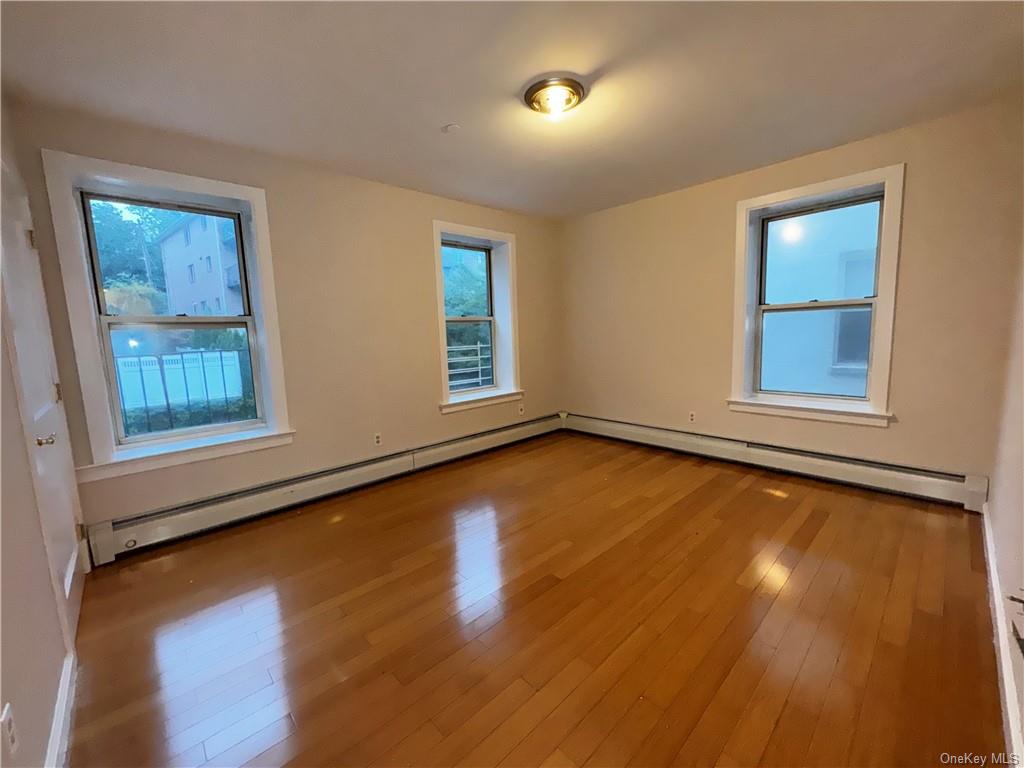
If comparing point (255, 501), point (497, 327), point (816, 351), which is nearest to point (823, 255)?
point (816, 351)

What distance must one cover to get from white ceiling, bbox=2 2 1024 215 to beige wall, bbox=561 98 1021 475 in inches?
11.9

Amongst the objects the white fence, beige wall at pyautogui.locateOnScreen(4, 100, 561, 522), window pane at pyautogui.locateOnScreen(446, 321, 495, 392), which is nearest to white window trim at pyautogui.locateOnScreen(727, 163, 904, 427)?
beige wall at pyautogui.locateOnScreen(4, 100, 561, 522)

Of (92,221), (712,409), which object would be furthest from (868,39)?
(92,221)

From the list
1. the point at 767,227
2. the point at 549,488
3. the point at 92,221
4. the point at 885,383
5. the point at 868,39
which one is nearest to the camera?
the point at 868,39

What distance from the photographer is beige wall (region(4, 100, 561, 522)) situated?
2330 mm

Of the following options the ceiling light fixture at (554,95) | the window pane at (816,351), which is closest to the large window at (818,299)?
the window pane at (816,351)

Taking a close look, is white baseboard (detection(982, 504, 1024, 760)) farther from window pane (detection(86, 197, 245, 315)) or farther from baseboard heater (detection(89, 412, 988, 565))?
window pane (detection(86, 197, 245, 315))

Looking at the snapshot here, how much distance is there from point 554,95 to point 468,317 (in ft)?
8.22

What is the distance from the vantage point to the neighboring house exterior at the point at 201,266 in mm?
2729

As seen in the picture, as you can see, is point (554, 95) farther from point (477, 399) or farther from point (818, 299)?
point (477, 399)

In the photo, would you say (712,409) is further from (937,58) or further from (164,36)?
(164,36)

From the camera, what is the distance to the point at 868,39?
1841mm

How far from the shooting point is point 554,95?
2139 mm

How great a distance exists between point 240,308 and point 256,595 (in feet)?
6.45
